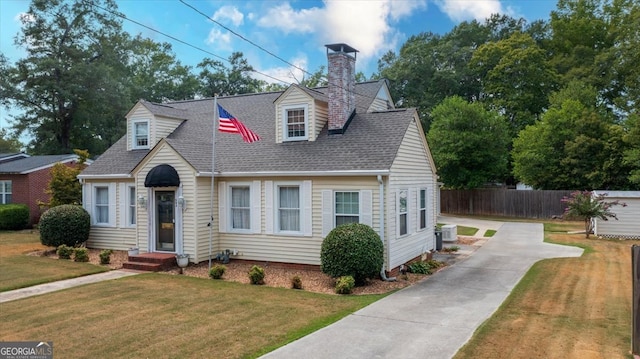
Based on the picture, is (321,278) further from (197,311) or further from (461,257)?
(461,257)

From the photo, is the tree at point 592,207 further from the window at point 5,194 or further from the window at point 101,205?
the window at point 5,194

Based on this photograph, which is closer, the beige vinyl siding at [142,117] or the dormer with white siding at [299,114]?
the dormer with white siding at [299,114]

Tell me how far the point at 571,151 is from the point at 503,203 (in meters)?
5.57

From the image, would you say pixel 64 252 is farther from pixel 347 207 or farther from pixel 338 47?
pixel 338 47

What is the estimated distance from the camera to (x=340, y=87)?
14062 mm

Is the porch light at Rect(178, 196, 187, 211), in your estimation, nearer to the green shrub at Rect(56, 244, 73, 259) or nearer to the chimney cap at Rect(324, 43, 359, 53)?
the green shrub at Rect(56, 244, 73, 259)

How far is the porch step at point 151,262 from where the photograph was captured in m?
12.9

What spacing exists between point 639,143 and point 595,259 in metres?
14.4

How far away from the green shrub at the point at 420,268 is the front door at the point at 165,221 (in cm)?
751

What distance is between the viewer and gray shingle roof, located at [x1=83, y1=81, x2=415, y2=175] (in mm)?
12422

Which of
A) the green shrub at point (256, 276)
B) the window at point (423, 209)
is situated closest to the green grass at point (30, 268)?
the green shrub at point (256, 276)

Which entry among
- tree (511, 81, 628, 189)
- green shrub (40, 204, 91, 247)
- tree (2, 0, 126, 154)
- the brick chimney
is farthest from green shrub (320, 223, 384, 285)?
tree (2, 0, 126, 154)

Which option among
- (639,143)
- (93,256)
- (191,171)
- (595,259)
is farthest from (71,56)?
(639,143)

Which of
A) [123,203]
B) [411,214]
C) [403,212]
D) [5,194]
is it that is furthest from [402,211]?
[5,194]
